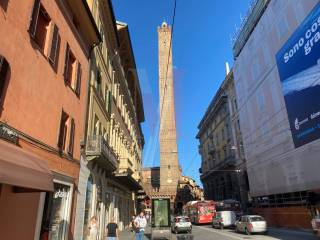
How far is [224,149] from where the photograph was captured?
171 feet

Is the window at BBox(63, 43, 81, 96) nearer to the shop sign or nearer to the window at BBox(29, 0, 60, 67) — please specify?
the window at BBox(29, 0, 60, 67)

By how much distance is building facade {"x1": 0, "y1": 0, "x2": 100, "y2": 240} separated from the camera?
7395 mm

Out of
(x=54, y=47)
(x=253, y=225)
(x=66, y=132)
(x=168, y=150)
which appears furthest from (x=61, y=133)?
(x=168, y=150)

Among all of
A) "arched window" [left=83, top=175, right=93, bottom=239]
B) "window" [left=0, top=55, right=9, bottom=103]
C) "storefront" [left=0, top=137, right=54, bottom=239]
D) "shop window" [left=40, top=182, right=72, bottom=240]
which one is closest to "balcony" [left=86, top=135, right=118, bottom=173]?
"arched window" [left=83, top=175, right=93, bottom=239]

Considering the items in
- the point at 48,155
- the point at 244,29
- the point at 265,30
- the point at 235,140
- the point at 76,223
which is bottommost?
the point at 76,223

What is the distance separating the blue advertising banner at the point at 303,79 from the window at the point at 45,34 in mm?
15366

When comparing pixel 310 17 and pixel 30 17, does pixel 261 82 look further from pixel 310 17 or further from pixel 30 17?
pixel 30 17

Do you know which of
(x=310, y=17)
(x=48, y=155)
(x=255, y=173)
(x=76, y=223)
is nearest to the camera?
(x=48, y=155)

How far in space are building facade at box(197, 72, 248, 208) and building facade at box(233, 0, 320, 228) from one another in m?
10.1

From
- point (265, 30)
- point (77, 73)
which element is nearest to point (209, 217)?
point (265, 30)

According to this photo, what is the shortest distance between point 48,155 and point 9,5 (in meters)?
4.55

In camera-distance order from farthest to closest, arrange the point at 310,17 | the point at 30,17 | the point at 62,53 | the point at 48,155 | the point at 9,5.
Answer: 1. the point at 310,17
2. the point at 62,53
3. the point at 48,155
4. the point at 30,17
5. the point at 9,5

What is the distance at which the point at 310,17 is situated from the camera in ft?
66.4

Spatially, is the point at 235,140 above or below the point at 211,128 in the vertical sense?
below
